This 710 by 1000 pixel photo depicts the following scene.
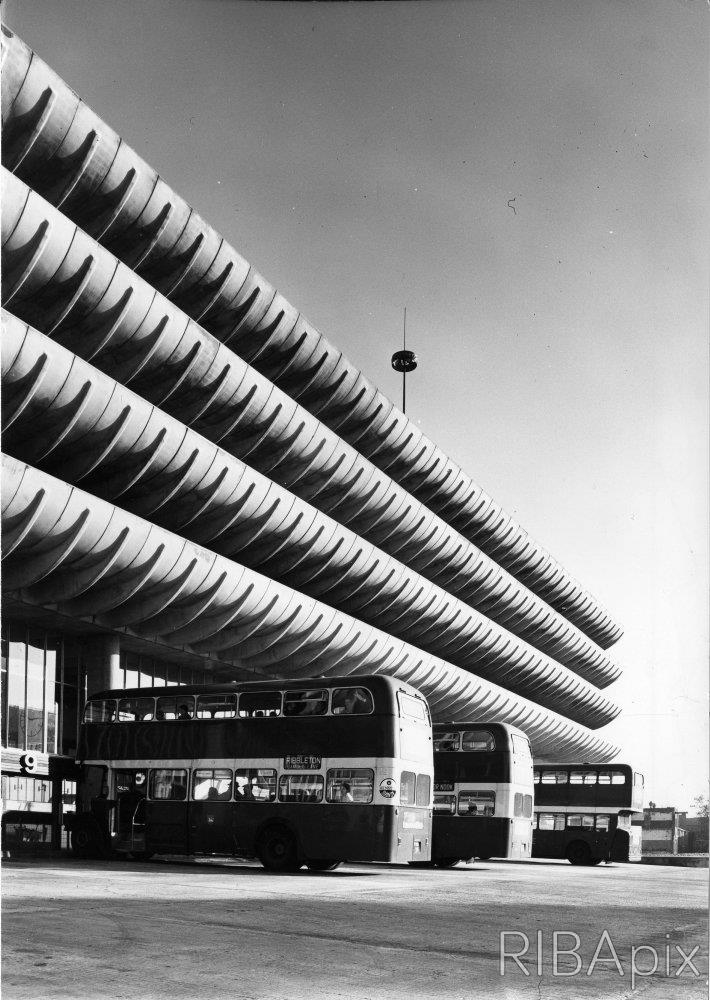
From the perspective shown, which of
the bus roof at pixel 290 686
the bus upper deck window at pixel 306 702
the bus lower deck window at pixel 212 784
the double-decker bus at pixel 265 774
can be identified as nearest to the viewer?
the double-decker bus at pixel 265 774

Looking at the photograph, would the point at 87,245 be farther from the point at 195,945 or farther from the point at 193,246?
the point at 195,945

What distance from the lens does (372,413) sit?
151ft

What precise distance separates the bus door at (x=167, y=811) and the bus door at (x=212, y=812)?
0.24 metres

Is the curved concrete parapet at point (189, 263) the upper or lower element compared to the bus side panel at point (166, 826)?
upper

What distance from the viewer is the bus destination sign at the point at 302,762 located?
20.3 meters

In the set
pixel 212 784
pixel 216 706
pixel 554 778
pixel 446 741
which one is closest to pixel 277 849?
pixel 212 784

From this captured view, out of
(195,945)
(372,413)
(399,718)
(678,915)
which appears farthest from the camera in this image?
(372,413)

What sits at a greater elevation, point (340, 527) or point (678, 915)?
point (340, 527)

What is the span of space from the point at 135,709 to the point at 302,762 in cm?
437

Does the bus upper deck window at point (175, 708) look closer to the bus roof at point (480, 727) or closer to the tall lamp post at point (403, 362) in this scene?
the bus roof at point (480, 727)

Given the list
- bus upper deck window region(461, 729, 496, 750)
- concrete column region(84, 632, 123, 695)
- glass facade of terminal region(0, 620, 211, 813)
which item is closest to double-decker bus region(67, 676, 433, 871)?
bus upper deck window region(461, 729, 496, 750)

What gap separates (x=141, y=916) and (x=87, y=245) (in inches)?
823

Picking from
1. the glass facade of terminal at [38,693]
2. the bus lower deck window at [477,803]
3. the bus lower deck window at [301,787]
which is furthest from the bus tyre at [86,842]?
the bus lower deck window at [477,803]

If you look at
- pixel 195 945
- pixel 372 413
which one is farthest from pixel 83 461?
pixel 195 945
